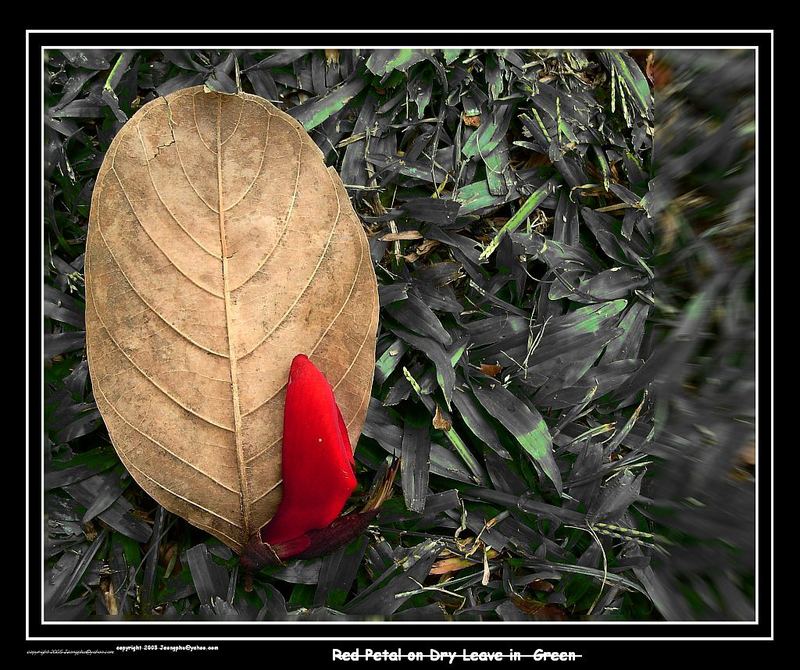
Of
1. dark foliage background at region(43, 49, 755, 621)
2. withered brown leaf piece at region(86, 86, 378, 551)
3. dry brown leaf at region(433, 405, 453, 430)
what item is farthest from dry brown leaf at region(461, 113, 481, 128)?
dry brown leaf at region(433, 405, 453, 430)

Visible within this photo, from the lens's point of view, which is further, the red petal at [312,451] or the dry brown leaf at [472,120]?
the dry brown leaf at [472,120]

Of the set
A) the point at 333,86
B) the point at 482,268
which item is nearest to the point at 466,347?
the point at 482,268

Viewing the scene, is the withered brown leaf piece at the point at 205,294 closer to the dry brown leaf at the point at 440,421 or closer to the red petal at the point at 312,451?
the red petal at the point at 312,451

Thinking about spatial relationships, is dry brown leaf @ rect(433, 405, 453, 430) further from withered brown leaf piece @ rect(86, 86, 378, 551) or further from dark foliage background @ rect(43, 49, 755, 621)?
withered brown leaf piece @ rect(86, 86, 378, 551)

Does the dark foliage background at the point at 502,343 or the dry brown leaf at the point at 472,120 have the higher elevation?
the dry brown leaf at the point at 472,120

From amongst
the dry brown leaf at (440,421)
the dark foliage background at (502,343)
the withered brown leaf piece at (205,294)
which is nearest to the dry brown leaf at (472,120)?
the dark foliage background at (502,343)

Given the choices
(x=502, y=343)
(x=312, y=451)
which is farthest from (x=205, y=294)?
(x=502, y=343)

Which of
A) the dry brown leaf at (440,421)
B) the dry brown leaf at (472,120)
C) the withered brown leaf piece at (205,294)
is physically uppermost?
the dry brown leaf at (472,120)
